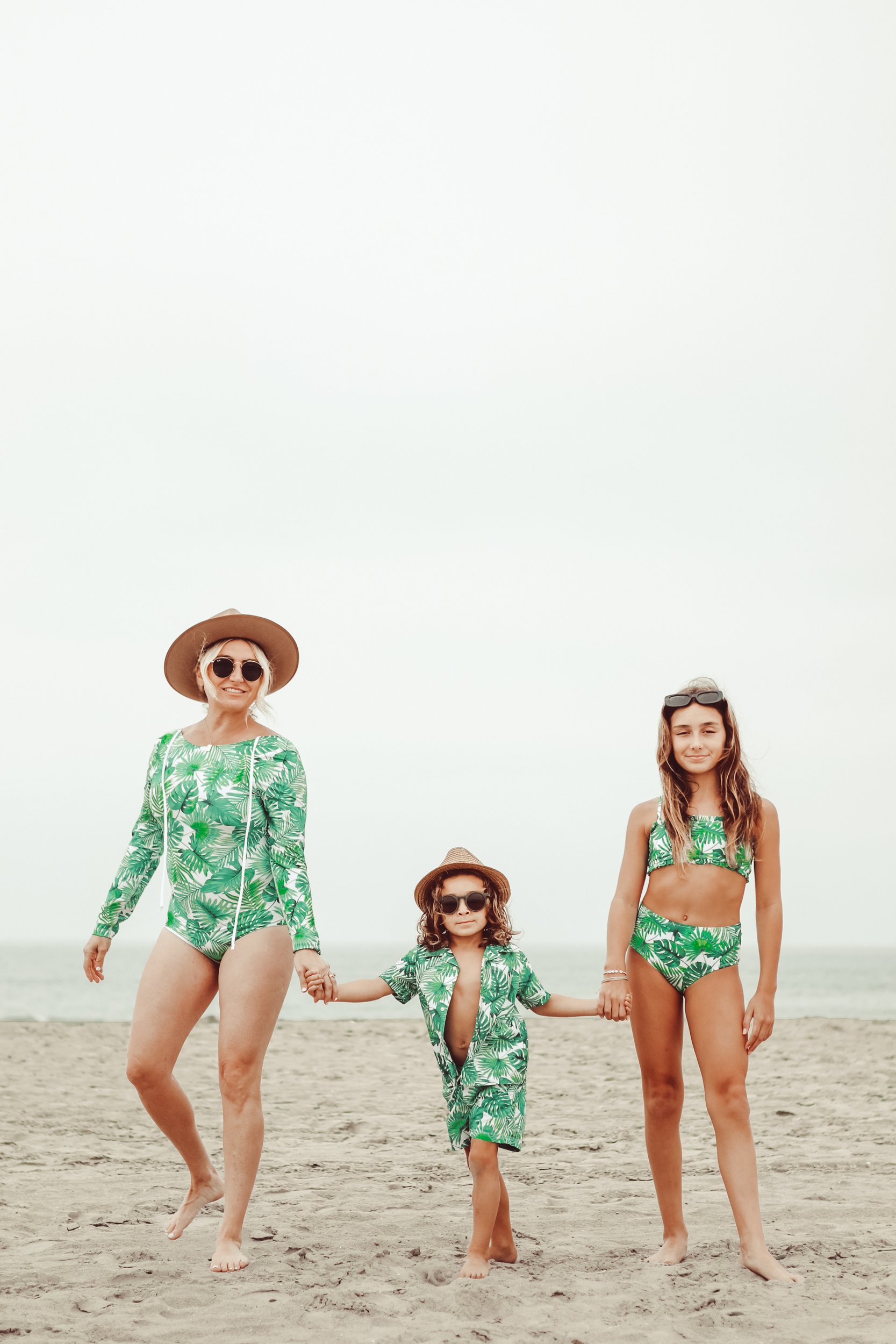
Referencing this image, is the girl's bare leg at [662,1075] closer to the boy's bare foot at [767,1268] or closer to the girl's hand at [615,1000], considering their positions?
the girl's hand at [615,1000]

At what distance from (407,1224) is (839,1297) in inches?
72.9

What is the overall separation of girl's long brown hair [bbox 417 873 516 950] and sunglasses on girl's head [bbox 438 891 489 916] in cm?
4

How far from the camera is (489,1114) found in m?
4.02

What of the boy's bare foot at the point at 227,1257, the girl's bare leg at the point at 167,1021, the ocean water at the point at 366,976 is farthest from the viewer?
the ocean water at the point at 366,976

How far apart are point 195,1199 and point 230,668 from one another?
7.01 ft

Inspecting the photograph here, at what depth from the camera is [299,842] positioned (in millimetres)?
4422

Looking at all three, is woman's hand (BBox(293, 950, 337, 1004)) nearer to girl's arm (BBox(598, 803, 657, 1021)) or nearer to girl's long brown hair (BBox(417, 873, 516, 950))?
girl's long brown hair (BBox(417, 873, 516, 950))

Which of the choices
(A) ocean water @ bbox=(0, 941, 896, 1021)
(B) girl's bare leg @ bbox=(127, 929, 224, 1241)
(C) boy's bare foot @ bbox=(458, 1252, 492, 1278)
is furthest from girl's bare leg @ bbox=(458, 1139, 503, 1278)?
(A) ocean water @ bbox=(0, 941, 896, 1021)

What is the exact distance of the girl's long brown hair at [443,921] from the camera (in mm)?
4309

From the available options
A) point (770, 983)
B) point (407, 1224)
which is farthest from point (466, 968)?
point (407, 1224)

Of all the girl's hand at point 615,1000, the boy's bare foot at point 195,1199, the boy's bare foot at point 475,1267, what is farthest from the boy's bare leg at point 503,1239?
the boy's bare foot at point 195,1199

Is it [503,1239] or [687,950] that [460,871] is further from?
[503,1239]

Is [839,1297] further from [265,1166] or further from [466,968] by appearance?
[265,1166]

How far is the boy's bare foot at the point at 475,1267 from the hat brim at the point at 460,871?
122 centimetres
